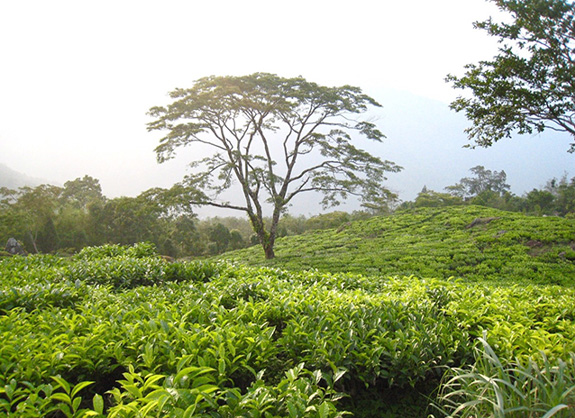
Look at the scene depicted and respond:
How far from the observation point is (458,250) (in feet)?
32.2

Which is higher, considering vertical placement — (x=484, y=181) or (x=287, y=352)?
(x=484, y=181)

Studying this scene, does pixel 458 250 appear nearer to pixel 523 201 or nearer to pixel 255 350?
pixel 255 350

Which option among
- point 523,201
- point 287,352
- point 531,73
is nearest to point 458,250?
point 531,73

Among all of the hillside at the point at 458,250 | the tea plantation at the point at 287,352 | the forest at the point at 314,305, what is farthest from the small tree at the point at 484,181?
the tea plantation at the point at 287,352

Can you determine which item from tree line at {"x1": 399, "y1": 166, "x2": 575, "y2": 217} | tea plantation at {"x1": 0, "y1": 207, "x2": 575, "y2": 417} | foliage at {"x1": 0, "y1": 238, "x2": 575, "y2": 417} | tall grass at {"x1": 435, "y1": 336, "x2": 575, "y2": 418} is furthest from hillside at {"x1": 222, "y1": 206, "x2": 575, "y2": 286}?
tree line at {"x1": 399, "y1": 166, "x2": 575, "y2": 217}

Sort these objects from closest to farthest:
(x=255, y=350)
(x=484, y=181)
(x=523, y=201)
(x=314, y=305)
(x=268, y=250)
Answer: (x=255, y=350) → (x=314, y=305) → (x=268, y=250) → (x=523, y=201) → (x=484, y=181)

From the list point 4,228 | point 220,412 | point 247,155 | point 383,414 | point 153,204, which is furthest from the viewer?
point 4,228

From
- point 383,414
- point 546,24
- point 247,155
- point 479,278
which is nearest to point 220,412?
point 383,414

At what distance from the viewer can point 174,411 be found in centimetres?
142

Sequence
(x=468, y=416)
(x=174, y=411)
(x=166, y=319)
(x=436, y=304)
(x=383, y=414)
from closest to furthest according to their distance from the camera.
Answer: (x=174, y=411), (x=468, y=416), (x=383, y=414), (x=166, y=319), (x=436, y=304)

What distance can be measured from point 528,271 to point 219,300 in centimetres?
715

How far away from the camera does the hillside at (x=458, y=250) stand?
7.88m

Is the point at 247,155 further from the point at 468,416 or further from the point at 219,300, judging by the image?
the point at 468,416

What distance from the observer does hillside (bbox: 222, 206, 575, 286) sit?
7879mm
